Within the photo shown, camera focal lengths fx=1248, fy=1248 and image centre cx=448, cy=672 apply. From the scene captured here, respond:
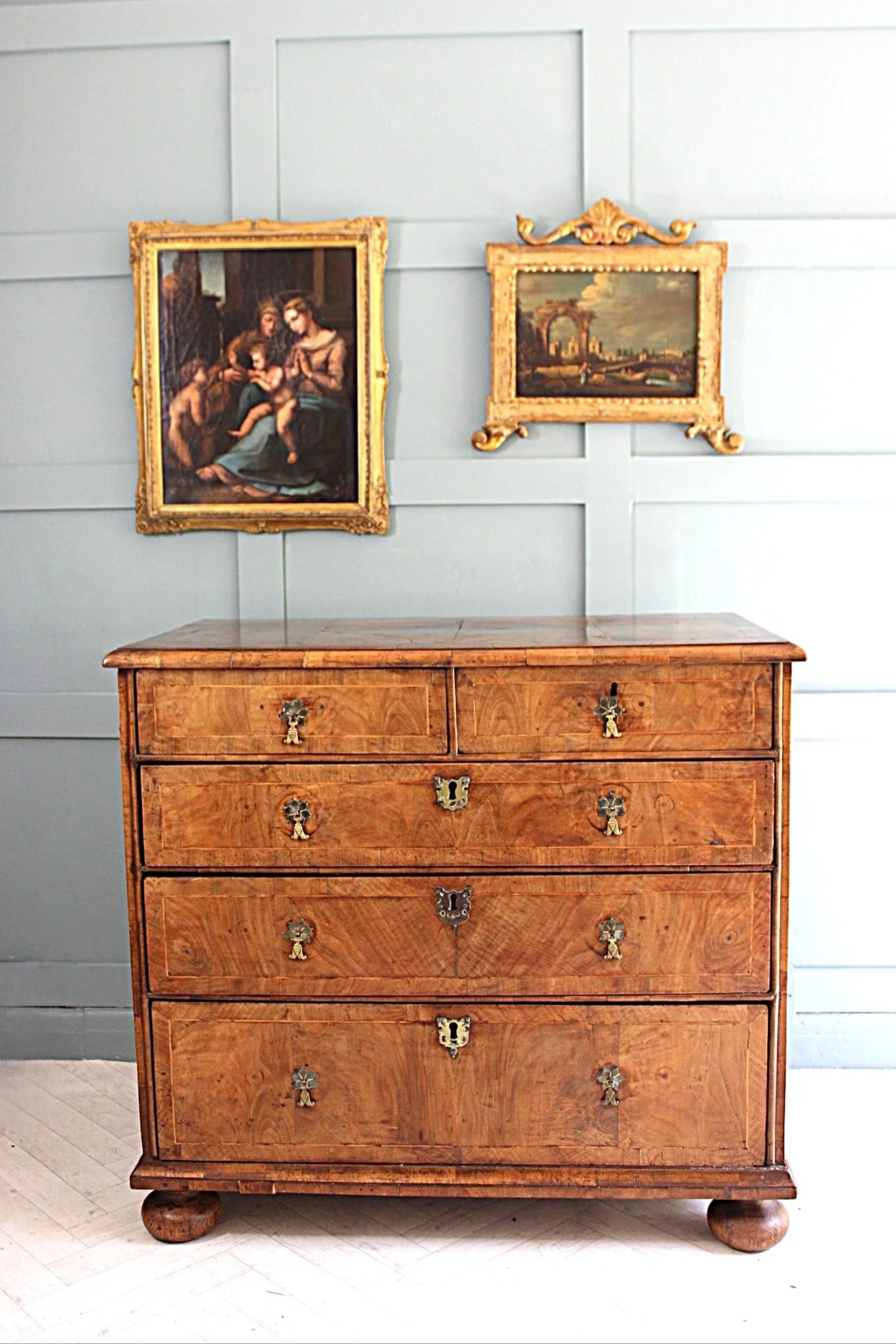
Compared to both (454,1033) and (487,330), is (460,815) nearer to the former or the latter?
(454,1033)

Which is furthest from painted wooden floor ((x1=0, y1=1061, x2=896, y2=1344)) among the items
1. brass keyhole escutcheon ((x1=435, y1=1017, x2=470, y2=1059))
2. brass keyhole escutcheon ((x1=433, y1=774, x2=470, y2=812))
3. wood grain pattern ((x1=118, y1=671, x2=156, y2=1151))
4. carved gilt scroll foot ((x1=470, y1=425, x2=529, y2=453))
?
carved gilt scroll foot ((x1=470, y1=425, x2=529, y2=453))

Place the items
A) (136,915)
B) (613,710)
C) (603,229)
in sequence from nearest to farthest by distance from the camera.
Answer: (613,710) → (136,915) → (603,229)

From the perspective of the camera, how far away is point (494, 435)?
134 inches

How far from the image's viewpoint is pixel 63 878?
3.67 m

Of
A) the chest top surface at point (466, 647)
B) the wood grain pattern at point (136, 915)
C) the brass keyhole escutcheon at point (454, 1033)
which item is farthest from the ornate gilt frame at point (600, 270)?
the brass keyhole escutcheon at point (454, 1033)

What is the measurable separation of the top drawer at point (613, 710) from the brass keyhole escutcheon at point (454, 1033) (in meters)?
0.58

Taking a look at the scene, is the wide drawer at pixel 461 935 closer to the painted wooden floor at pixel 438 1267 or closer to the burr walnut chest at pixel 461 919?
the burr walnut chest at pixel 461 919

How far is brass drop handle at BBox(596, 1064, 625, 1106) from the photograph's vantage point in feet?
8.67

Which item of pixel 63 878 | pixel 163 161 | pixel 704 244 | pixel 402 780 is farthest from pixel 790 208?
pixel 63 878

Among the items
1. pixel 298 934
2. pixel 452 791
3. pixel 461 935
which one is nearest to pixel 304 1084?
pixel 298 934

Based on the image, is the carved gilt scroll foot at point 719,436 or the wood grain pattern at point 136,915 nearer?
the wood grain pattern at point 136,915

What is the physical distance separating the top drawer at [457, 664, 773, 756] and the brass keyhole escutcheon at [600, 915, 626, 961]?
36 centimetres

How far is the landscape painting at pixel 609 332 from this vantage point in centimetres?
335

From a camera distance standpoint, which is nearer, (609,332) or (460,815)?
(460,815)
